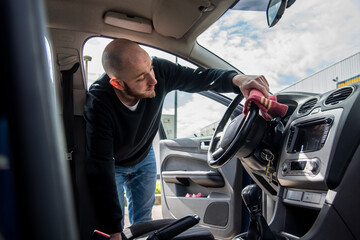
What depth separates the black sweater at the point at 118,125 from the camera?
4.56ft

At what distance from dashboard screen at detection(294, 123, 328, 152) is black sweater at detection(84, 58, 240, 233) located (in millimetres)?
388

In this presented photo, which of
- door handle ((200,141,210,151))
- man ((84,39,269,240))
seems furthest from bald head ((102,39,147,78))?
door handle ((200,141,210,151))

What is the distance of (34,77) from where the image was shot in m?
0.28

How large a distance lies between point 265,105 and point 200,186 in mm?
1263

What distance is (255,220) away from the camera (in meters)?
1.16

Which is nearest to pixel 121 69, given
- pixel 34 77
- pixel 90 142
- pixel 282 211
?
pixel 90 142

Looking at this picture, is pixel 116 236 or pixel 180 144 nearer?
pixel 116 236

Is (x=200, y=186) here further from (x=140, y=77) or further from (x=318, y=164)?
(x=318, y=164)

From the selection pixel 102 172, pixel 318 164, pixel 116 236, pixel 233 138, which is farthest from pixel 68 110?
pixel 318 164

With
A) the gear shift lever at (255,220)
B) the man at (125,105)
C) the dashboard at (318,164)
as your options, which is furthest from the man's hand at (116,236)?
the dashboard at (318,164)

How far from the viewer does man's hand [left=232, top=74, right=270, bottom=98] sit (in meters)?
1.28

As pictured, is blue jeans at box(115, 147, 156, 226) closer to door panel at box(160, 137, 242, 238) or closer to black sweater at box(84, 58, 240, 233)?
black sweater at box(84, 58, 240, 233)

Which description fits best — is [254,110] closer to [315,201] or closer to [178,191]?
[315,201]

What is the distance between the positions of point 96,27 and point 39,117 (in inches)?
60.6
